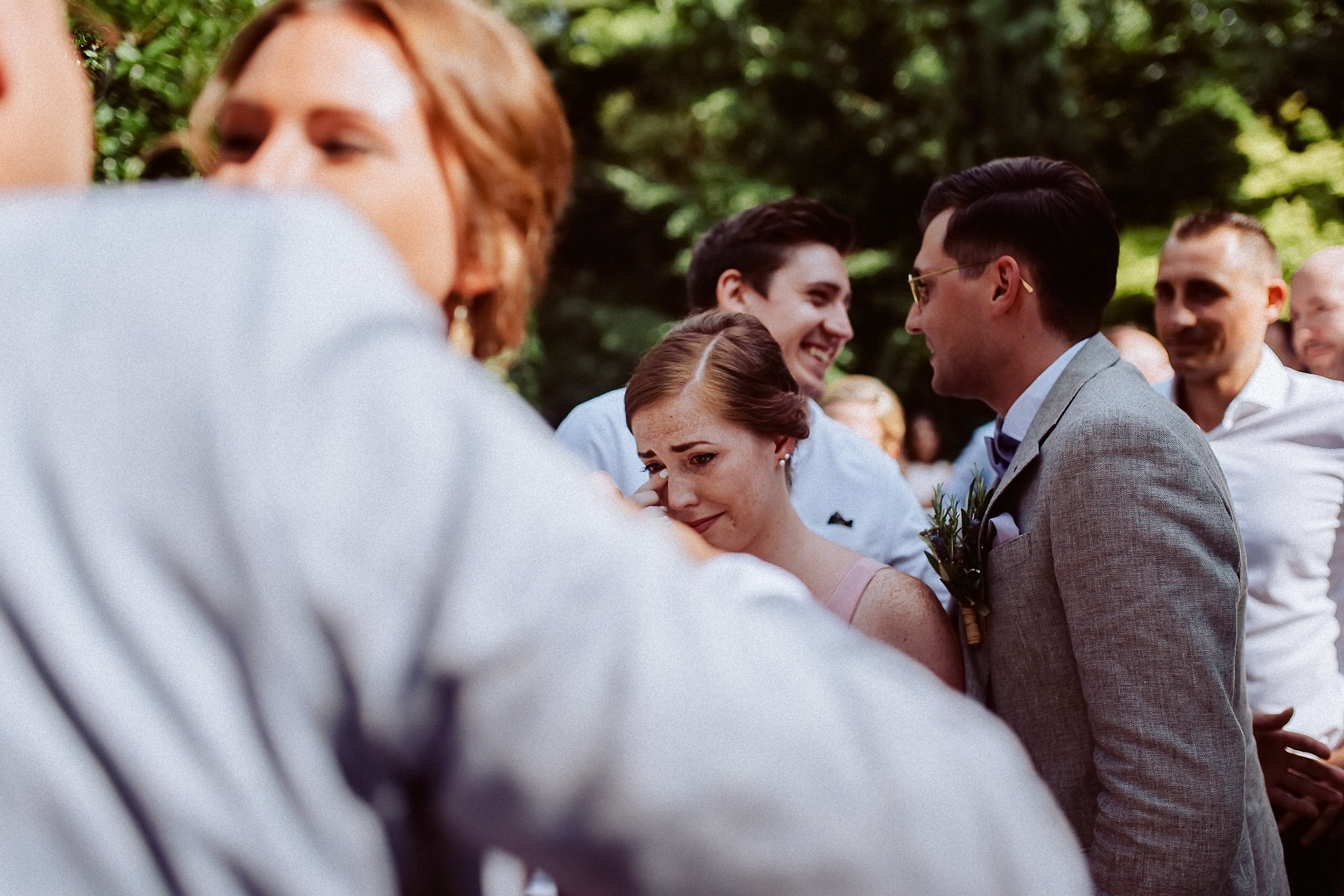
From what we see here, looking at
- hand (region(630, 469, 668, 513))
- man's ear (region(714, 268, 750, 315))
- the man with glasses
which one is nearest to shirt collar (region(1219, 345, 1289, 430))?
the man with glasses

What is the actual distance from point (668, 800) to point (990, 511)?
2.52 metres

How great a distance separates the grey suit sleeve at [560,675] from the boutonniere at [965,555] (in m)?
2.33

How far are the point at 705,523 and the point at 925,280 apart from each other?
105cm

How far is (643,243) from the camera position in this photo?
739 inches

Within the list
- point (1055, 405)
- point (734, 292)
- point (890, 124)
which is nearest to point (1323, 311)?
point (734, 292)

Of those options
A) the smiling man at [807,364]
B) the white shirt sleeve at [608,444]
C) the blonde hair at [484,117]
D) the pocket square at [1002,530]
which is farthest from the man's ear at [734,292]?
the blonde hair at [484,117]

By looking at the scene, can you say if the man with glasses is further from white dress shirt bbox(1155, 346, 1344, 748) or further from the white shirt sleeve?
the white shirt sleeve

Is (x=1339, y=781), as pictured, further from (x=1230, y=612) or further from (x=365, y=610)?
(x=365, y=610)

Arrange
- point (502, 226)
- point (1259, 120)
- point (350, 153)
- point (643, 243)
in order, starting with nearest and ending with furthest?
point (350, 153) → point (502, 226) → point (1259, 120) → point (643, 243)

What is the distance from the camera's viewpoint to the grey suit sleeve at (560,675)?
21.2 inches

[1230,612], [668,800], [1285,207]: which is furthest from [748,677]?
[1285,207]

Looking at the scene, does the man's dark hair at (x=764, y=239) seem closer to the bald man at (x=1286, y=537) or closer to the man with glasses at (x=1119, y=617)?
the bald man at (x=1286, y=537)

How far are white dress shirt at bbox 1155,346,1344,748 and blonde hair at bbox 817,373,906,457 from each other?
9.86ft

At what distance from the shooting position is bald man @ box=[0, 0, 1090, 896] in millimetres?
540
